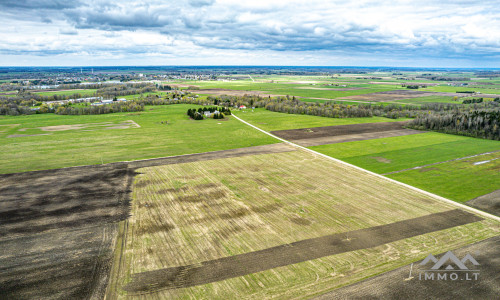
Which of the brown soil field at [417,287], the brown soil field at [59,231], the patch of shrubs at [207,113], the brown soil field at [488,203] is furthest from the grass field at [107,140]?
the brown soil field at [417,287]

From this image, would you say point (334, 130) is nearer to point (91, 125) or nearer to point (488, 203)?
point (488, 203)

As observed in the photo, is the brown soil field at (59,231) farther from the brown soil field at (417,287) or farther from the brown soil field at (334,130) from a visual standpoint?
the brown soil field at (334,130)

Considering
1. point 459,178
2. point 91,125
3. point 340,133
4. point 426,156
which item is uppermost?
point 340,133

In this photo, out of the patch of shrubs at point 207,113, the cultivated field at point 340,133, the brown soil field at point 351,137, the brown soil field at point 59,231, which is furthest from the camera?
the patch of shrubs at point 207,113

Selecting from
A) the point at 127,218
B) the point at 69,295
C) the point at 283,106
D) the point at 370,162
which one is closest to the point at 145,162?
the point at 127,218

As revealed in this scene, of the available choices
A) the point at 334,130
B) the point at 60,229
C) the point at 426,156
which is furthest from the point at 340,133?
the point at 60,229

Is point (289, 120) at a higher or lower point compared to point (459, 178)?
higher
